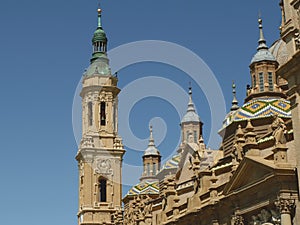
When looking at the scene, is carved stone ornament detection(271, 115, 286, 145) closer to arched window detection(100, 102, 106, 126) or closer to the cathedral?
the cathedral

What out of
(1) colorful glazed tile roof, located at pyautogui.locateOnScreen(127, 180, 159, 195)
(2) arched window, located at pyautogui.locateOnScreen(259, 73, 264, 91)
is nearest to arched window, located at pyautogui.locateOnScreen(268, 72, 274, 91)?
(2) arched window, located at pyautogui.locateOnScreen(259, 73, 264, 91)

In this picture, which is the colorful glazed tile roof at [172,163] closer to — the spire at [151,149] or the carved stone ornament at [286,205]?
the spire at [151,149]

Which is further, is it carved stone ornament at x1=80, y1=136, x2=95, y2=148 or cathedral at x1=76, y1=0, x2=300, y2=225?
carved stone ornament at x1=80, y1=136, x2=95, y2=148

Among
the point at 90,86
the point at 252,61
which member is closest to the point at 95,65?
the point at 90,86

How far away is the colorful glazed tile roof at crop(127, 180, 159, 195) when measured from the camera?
6084cm

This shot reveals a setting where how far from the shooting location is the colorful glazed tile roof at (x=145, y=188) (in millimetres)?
60844

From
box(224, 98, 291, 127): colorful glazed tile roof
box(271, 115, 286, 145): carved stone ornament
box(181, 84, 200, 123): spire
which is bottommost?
box(271, 115, 286, 145): carved stone ornament

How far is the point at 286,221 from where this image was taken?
25516 mm

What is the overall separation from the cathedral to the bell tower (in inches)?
3.8

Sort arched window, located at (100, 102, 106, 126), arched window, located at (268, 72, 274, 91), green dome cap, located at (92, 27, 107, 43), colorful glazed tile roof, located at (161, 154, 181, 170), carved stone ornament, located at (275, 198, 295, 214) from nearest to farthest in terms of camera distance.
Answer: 1. carved stone ornament, located at (275, 198, 295, 214)
2. arched window, located at (268, 72, 274, 91)
3. colorful glazed tile roof, located at (161, 154, 181, 170)
4. arched window, located at (100, 102, 106, 126)
5. green dome cap, located at (92, 27, 107, 43)

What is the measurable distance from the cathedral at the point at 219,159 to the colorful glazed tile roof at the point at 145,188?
0.10 m

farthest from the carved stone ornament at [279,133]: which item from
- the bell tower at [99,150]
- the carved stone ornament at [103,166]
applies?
the carved stone ornament at [103,166]

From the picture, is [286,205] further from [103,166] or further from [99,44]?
[99,44]

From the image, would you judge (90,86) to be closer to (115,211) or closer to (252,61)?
(115,211)
